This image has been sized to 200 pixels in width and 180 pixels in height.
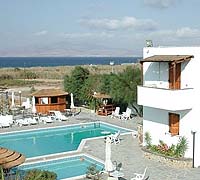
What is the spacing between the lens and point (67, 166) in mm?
16984

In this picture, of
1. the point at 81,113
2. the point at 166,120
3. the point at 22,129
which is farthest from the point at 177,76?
the point at 81,113

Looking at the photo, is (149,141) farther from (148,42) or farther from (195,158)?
(148,42)

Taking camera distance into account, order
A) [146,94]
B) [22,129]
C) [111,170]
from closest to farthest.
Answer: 1. [111,170]
2. [146,94]
3. [22,129]

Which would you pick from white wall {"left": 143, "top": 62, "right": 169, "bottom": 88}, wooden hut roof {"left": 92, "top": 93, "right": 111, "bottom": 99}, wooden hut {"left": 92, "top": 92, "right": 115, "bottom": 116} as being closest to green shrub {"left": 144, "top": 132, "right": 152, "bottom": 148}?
white wall {"left": 143, "top": 62, "right": 169, "bottom": 88}

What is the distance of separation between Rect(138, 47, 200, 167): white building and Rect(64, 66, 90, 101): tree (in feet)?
52.6

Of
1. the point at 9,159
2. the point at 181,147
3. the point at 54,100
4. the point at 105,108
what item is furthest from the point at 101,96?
the point at 9,159

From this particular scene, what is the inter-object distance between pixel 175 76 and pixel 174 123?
2.33 meters

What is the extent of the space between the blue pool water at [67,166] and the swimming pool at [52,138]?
1.98m

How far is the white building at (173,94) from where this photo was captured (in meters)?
15.8

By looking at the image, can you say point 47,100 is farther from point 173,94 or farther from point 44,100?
point 173,94

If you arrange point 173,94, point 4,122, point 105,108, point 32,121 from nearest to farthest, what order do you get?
point 173,94, point 4,122, point 32,121, point 105,108

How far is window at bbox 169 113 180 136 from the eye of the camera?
17.0 m

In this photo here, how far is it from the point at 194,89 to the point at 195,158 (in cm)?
317

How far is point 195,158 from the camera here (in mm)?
16000
